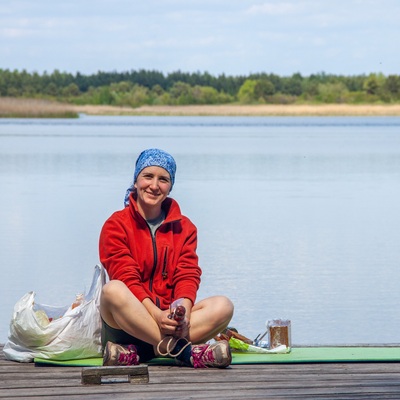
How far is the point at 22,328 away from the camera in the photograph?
14.3ft

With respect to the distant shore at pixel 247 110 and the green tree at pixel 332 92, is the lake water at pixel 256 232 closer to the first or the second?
the distant shore at pixel 247 110

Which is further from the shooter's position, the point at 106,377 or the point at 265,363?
the point at 265,363

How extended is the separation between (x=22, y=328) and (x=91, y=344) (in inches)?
11.7

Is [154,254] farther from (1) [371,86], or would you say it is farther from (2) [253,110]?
(1) [371,86]

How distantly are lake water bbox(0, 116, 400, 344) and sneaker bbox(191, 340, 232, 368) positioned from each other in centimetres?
195

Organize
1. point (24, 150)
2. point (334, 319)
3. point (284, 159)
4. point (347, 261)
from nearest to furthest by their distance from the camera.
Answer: point (334, 319), point (347, 261), point (284, 159), point (24, 150)

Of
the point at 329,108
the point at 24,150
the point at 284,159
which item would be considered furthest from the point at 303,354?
the point at 329,108

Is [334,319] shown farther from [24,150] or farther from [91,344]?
[24,150]

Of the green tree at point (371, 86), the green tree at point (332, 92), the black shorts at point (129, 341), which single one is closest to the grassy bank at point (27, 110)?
the green tree at point (332, 92)

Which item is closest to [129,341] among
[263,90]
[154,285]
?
[154,285]

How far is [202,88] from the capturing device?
71750 mm

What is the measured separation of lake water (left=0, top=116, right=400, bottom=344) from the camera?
23.5 ft

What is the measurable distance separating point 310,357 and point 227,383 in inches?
25.6

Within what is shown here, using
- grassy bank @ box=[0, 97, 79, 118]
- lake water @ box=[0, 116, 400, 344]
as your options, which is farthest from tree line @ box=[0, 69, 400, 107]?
lake water @ box=[0, 116, 400, 344]
